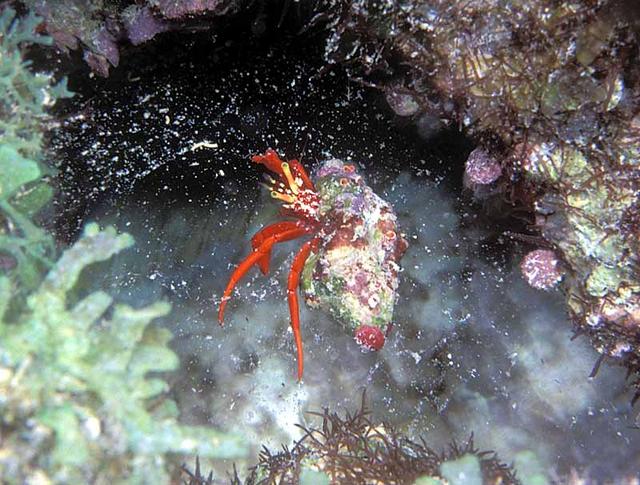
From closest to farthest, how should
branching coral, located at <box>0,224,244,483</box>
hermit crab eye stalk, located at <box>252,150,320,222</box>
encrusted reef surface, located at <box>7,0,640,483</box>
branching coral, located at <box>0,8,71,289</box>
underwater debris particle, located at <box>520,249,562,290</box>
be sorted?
branching coral, located at <box>0,224,244,483</box> < encrusted reef surface, located at <box>7,0,640,483</box> < branching coral, located at <box>0,8,71,289</box> < underwater debris particle, located at <box>520,249,562,290</box> < hermit crab eye stalk, located at <box>252,150,320,222</box>

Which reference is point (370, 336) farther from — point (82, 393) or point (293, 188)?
point (82, 393)

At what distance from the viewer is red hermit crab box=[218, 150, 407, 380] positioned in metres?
3.91

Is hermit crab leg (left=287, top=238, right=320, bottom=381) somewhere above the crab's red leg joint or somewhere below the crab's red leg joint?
below

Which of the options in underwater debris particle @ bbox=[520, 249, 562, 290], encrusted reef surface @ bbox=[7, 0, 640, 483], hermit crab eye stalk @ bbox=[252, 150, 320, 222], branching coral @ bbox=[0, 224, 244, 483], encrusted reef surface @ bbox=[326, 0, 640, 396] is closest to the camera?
branching coral @ bbox=[0, 224, 244, 483]

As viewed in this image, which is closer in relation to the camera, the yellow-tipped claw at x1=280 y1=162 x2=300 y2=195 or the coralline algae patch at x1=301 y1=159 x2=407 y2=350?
the coralline algae patch at x1=301 y1=159 x2=407 y2=350

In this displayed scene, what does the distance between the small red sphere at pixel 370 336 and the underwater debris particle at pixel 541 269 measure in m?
1.36

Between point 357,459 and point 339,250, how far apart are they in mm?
1594

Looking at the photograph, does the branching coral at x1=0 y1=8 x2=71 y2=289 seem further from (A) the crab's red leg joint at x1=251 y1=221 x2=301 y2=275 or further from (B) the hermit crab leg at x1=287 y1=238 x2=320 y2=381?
(B) the hermit crab leg at x1=287 y1=238 x2=320 y2=381

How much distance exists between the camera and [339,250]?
13.1 feet

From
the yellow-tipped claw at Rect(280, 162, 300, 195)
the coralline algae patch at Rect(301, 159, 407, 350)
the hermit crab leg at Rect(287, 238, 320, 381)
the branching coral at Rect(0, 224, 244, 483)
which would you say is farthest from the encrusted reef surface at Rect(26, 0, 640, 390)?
the branching coral at Rect(0, 224, 244, 483)

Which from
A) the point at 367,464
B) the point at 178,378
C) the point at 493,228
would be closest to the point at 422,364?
the point at 367,464

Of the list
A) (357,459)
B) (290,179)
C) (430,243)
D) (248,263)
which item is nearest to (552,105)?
(430,243)

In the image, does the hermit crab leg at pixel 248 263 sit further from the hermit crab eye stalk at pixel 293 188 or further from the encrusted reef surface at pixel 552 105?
the encrusted reef surface at pixel 552 105

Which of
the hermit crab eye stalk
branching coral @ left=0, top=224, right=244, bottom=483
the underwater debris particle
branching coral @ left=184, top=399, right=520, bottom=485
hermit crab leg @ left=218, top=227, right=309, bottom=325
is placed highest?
the hermit crab eye stalk
